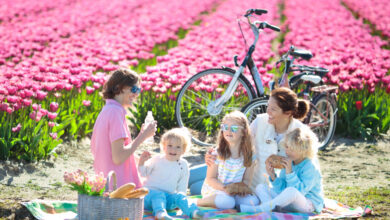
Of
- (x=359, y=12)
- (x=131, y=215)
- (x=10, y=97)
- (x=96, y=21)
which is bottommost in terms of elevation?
(x=131, y=215)

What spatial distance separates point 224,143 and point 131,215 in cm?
123

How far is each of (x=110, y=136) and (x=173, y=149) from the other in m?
0.62

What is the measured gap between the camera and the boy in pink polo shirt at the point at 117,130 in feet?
13.9

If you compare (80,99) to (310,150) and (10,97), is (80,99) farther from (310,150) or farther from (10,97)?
(310,150)

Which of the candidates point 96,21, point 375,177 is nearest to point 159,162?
point 375,177

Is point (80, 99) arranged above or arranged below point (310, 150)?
above

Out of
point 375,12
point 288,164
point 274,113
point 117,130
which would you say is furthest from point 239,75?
point 375,12

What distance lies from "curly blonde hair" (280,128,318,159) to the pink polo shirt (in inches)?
50.5

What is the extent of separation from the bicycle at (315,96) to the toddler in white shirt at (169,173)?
1.88 m

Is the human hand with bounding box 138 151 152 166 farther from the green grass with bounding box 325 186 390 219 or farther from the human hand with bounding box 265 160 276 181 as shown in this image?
the green grass with bounding box 325 186 390 219

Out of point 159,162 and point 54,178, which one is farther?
point 54,178

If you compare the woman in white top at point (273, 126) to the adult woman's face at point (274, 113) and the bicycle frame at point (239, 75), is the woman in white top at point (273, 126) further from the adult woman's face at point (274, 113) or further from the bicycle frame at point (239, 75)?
the bicycle frame at point (239, 75)

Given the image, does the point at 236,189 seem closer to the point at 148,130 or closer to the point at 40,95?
the point at 148,130

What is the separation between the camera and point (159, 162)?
4699 mm
